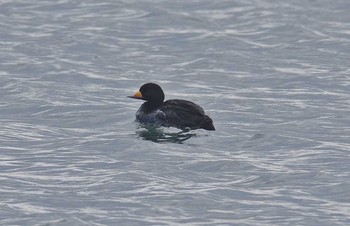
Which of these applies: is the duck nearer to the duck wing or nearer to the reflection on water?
the duck wing

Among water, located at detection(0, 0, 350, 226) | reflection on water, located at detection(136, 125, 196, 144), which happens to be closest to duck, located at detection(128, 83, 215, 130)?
reflection on water, located at detection(136, 125, 196, 144)

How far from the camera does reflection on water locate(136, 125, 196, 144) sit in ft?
56.5

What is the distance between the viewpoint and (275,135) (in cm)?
1719

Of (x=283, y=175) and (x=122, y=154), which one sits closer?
(x=283, y=175)

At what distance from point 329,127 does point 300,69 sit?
4.70 metres

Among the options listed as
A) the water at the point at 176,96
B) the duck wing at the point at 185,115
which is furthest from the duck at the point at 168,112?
the water at the point at 176,96

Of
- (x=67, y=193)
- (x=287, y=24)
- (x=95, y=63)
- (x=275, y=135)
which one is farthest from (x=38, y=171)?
(x=287, y=24)

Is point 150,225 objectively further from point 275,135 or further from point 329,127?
point 329,127

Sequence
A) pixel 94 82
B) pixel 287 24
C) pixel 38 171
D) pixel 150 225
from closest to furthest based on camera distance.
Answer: pixel 150 225 → pixel 38 171 → pixel 94 82 → pixel 287 24

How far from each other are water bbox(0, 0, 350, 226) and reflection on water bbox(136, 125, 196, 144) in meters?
0.03

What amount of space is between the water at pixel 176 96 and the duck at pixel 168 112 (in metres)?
0.21

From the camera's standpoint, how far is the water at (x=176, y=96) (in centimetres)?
1390

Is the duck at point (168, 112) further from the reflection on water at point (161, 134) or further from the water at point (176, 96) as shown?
the water at point (176, 96)

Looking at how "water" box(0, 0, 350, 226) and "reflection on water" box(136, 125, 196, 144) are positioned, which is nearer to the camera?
"water" box(0, 0, 350, 226)
